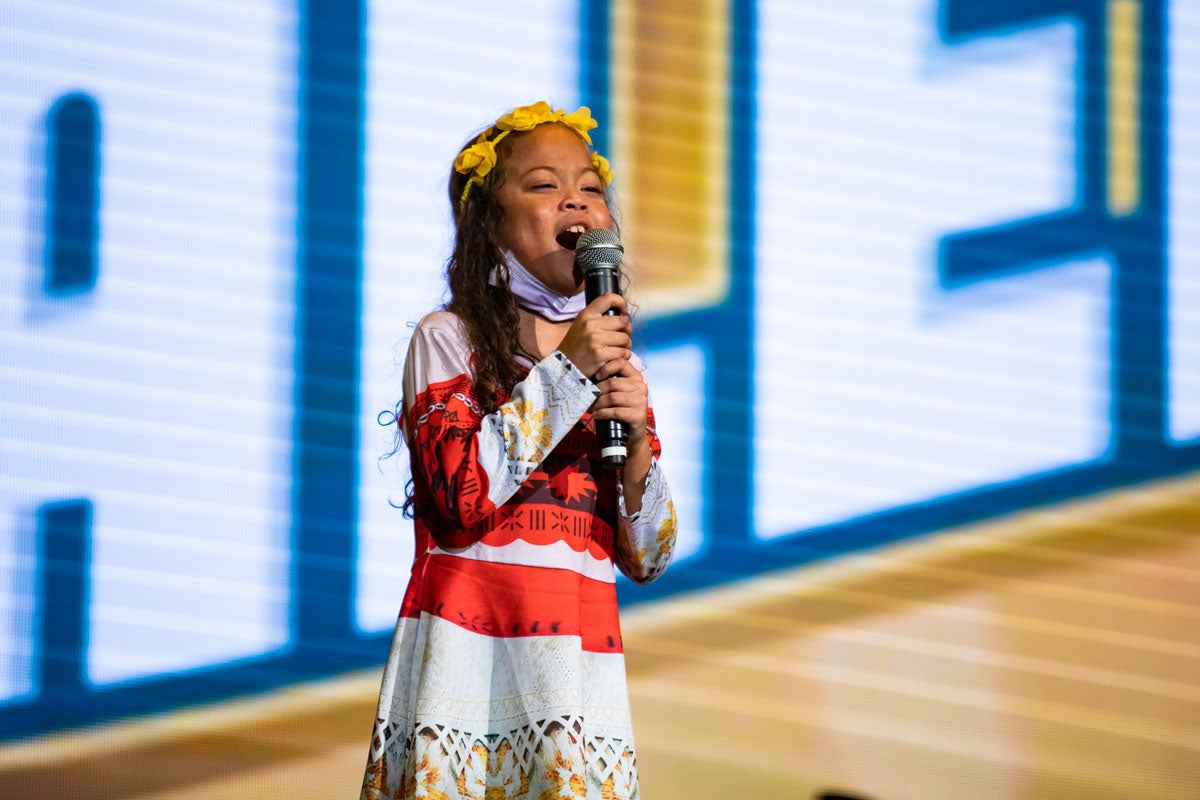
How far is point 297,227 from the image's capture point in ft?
10.1

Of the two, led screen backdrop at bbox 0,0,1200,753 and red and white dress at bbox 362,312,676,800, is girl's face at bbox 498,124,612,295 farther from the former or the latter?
led screen backdrop at bbox 0,0,1200,753

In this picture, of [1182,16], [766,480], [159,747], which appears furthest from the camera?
[1182,16]

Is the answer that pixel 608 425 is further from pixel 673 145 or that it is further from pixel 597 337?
pixel 673 145

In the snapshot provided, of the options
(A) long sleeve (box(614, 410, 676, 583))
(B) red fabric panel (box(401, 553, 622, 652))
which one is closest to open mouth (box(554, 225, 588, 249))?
(A) long sleeve (box(614, 410, 676, 583))

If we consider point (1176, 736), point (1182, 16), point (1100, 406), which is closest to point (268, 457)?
point (1100, 406)

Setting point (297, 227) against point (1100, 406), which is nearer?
point (297, 227)

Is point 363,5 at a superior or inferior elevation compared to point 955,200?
superior

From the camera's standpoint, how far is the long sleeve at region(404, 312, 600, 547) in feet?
5.10

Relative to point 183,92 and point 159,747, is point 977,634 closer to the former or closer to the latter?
point 159,747

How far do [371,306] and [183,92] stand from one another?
0.62 m

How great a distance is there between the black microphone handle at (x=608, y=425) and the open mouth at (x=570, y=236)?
11 centimetres

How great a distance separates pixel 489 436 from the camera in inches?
62.2

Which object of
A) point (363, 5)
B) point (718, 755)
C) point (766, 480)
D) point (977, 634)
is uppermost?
point (363, 5)

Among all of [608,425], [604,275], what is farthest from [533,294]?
[608,425]
